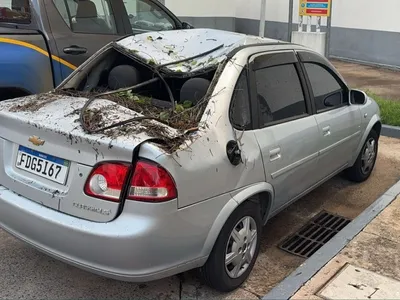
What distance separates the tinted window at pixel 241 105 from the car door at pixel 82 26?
2.71 m

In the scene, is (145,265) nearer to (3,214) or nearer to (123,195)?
(123,195)

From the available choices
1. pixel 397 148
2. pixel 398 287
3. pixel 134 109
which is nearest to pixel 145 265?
pixel 134 109

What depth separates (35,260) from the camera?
12.5 feet

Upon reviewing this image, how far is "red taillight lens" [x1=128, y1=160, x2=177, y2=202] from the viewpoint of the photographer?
109 inches

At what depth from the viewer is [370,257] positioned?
3.69 meters

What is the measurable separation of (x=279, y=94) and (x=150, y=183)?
5.08 feet

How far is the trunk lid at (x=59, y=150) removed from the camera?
9.37ft

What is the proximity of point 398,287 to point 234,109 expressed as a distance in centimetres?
157

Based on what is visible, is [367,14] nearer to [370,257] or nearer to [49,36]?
[49,36]

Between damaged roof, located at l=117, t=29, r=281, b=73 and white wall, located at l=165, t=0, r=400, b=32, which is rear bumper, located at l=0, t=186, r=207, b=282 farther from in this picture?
white wall, located at l=165, t=0, r=400, b=32

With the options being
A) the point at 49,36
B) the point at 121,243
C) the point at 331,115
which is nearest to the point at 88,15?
the point at 49,36

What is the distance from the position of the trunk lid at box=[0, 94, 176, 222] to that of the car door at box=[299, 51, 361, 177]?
1.77m

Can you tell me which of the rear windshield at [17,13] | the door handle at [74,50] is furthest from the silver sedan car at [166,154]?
the rear windshield at [17,13]

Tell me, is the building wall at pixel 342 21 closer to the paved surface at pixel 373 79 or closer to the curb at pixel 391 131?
the paved surface at pixel 373 79
